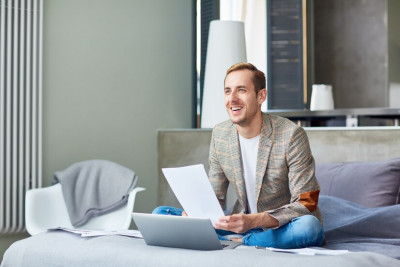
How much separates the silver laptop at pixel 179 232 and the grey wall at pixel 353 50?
172 inches

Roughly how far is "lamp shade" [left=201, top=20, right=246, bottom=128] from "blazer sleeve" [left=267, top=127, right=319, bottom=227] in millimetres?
1695

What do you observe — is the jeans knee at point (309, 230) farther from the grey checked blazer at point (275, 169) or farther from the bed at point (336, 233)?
the bed at point (336, 233)

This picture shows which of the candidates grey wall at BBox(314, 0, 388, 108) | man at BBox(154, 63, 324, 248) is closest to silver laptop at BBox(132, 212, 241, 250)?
man at BBox(154, 63, 324, 248)

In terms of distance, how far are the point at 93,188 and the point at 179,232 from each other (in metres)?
1.70

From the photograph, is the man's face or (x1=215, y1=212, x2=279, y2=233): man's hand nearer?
(x1=215, y1=212, x2=279, y2=233): man's hand

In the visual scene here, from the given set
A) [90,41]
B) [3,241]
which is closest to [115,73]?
[90,41]

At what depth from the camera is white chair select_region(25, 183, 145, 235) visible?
3441mm

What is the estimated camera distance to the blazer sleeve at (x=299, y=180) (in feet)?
7.46

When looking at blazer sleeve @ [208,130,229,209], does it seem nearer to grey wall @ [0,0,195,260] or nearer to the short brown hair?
the short brown hair

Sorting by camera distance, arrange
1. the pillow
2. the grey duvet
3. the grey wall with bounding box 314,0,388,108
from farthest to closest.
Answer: the grey wall with bounding box 314,0,388,108 < the pillow < the grey duvet

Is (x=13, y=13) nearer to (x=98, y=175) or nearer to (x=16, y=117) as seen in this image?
(x=16, y=117)

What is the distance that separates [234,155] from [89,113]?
186 centimetres

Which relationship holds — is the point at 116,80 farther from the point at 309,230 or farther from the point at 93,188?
the point at 309,230

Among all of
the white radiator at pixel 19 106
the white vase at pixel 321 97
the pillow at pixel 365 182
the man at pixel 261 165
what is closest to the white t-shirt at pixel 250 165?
the man at pixel 261 165
